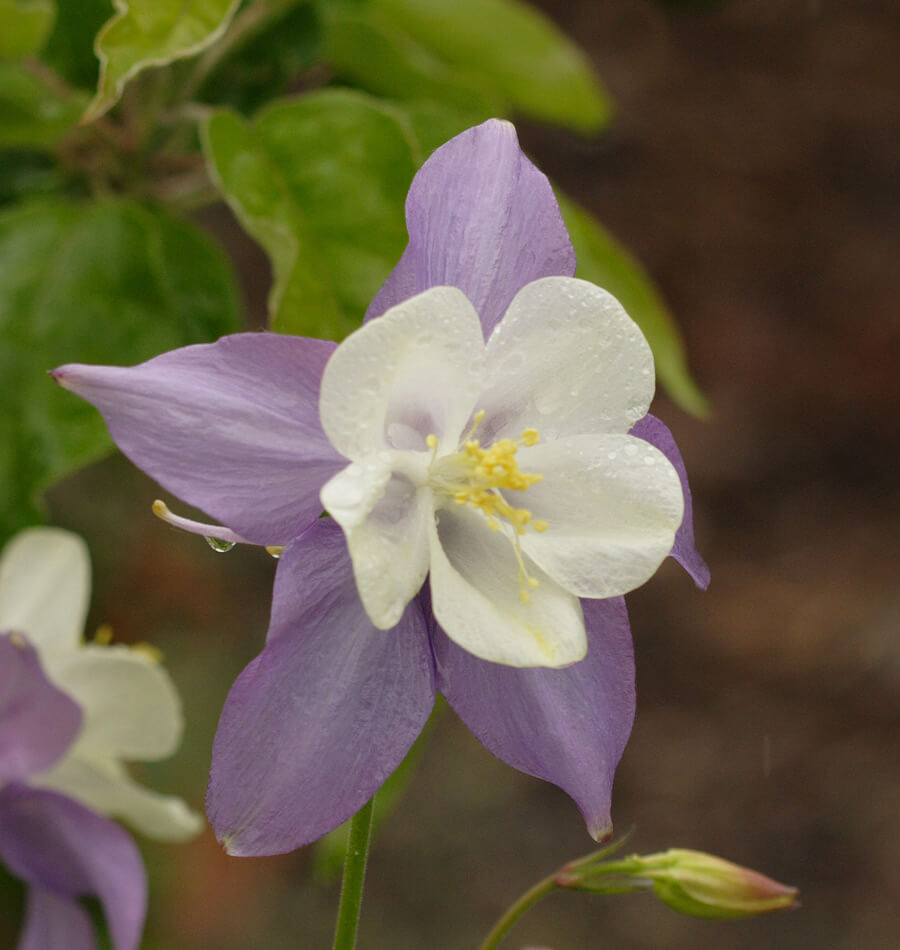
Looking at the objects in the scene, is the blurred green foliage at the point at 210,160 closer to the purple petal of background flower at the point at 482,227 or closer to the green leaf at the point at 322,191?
the green leaf at the point at 322,191

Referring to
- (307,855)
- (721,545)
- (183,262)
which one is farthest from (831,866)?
(183,262)

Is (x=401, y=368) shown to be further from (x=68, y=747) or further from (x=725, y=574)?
(x=725, y=574)

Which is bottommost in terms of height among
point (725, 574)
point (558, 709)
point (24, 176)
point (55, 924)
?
point (725, 574)

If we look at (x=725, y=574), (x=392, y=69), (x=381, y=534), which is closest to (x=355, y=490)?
(x=381, y=534)

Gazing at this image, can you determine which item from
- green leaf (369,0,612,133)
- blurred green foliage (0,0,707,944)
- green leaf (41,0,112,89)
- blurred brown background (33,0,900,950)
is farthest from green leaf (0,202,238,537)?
blurred brown background (33,0,900,950)

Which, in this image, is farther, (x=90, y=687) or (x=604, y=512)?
(x=90, y=687)

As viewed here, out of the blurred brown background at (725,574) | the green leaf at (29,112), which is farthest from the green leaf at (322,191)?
the blurred brown background at (725,574)
